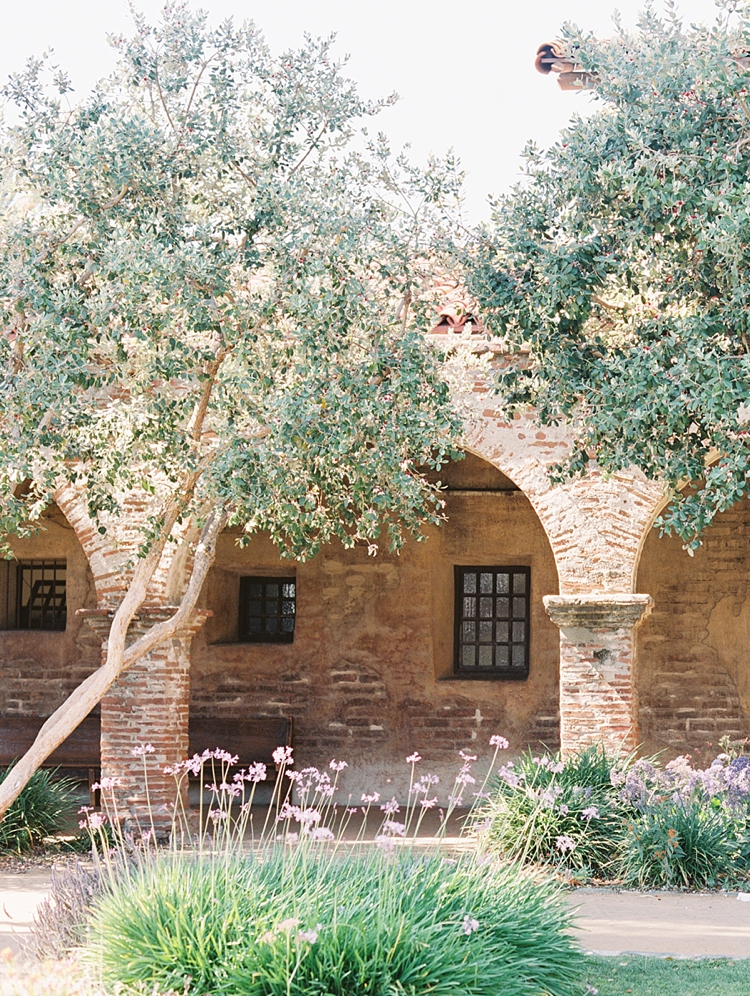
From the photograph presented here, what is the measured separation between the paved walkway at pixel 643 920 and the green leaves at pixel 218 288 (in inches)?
98.1

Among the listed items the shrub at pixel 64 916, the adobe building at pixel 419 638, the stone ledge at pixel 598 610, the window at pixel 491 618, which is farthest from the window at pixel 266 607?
the shrub at pixel 64 916

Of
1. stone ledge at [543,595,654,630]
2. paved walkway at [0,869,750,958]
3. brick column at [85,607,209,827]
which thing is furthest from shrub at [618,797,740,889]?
brick column at [85,607,209,827]

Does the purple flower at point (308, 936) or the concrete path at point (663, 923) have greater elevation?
the purple flower at point (308, 936)

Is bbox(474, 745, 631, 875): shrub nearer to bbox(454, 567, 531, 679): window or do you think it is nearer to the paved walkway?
the paved walkway

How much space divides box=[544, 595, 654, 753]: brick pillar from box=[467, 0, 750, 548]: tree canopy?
3.12m

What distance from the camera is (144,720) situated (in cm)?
1040

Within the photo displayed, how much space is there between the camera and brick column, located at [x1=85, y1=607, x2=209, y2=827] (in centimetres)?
1038

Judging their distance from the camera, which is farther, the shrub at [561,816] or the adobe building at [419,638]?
the adobe building at [419,638]

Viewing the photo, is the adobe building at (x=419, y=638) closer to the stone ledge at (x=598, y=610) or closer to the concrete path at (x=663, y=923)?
the stone ledge at (x=598, y=610)

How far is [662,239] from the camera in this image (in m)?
6.80

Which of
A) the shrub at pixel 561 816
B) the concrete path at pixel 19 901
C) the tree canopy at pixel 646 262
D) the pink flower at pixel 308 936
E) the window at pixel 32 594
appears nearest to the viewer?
the pink flower at pixel 308 936

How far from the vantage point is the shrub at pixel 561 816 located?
8.80 m

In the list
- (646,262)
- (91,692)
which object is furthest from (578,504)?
(91,692)

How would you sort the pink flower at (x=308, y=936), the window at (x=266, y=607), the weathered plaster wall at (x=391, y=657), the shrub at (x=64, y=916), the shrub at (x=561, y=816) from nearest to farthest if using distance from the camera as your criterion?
the pink flower at (x=308, y=936) → the shrub at (x=64, y=916) → the shrub at (x=561, y=816) → the weathered plaster wall at (x=391, y=657) → the window at (x=266, y=607)
